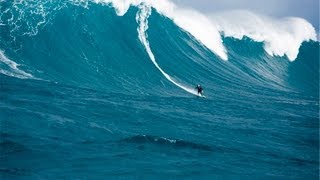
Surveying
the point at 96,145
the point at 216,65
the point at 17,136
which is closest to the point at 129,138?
the point at 96,145

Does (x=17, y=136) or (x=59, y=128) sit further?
(x=59, y=128)

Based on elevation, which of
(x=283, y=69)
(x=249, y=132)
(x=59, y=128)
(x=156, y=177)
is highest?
(x=283, y=69)

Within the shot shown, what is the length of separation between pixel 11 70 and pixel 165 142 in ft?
30.5

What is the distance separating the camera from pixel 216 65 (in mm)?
27141

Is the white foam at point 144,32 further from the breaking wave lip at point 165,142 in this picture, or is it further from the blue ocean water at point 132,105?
the breaking wave lip at point 165,142

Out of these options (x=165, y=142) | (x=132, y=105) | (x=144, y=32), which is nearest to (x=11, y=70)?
(x=132, y=105)

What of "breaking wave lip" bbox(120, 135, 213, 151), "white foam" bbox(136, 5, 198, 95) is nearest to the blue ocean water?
"breaking wave lip" bbox(120, 135, 213, 151)

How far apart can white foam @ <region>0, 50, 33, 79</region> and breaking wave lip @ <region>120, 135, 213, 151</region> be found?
7867mm

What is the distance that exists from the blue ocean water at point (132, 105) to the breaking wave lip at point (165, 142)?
0.03 meters

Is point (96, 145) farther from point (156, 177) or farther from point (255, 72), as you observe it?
point (255, 72)

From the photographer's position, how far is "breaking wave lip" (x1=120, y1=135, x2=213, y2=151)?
11172mm

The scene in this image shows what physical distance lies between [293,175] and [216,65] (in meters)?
17.3

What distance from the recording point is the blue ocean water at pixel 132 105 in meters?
9.73

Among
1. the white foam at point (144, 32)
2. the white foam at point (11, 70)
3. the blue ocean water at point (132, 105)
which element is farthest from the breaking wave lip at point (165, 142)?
the white foam at point (144, 32)
